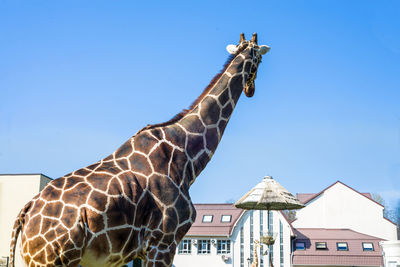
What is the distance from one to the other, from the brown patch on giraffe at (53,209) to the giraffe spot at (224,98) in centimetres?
315

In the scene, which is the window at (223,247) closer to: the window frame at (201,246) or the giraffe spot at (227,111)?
the window frame at (201,246)

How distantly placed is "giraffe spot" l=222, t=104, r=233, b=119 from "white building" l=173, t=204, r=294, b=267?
33064mm

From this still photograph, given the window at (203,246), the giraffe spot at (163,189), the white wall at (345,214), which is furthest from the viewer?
the white wall at (345,214)

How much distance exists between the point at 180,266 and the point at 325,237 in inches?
471

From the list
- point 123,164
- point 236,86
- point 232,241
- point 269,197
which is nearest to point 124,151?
point 123,164

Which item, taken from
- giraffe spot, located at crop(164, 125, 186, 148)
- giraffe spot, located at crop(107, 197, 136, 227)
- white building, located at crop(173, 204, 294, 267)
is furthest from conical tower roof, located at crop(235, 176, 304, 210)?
white building, located at crop(173, 204, 294, 267)

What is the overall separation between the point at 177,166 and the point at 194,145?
0.52 m

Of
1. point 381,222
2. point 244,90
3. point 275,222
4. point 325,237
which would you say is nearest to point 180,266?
point 275,222

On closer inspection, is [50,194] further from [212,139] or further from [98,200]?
[212,139]

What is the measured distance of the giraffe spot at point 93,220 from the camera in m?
6.00

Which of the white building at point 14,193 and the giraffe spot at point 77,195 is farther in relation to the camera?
the white building at point 14,193

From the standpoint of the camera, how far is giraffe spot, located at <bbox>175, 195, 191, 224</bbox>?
22.3ft

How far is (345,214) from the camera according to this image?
141 feet

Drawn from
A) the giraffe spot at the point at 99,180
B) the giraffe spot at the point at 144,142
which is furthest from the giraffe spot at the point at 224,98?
the giraffe spot at the point at 99,180
